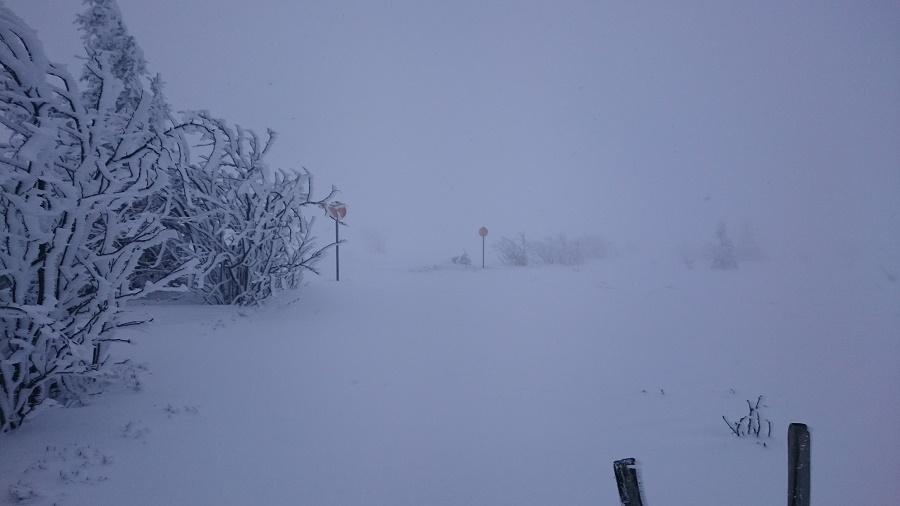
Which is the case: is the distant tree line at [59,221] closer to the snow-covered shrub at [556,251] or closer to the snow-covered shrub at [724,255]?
the snow-covered shrub at [556,251]

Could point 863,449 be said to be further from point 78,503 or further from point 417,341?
point 78,503

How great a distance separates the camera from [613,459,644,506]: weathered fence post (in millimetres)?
1227

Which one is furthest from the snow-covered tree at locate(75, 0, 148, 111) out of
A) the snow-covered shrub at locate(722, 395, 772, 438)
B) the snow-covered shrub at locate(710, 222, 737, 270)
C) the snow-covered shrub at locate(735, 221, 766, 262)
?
the snow-covered shrub at locate(735, 221, 766, 262)

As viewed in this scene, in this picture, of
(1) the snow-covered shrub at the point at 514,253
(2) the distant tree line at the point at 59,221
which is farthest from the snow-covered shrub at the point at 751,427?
(1) the snow-covered shrub at the point at 514,253

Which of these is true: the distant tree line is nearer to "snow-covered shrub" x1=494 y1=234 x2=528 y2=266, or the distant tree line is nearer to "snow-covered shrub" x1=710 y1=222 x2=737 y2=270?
"snow-covered shrub" x1=494 y1=234 x2=528 y2=266

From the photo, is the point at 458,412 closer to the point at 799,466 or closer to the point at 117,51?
the point at 799,466

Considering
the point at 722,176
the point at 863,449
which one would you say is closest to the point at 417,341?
the point at 863,449

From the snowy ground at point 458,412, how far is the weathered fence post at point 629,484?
4.13ft

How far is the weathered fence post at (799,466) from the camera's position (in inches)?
50.2

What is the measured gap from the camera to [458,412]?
348 centimetres

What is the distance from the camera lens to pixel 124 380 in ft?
11.0

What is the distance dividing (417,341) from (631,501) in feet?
14.3

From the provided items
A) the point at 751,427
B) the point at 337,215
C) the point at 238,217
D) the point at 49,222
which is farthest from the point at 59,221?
the point at 337,215

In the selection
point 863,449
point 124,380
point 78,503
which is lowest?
point 863,449
